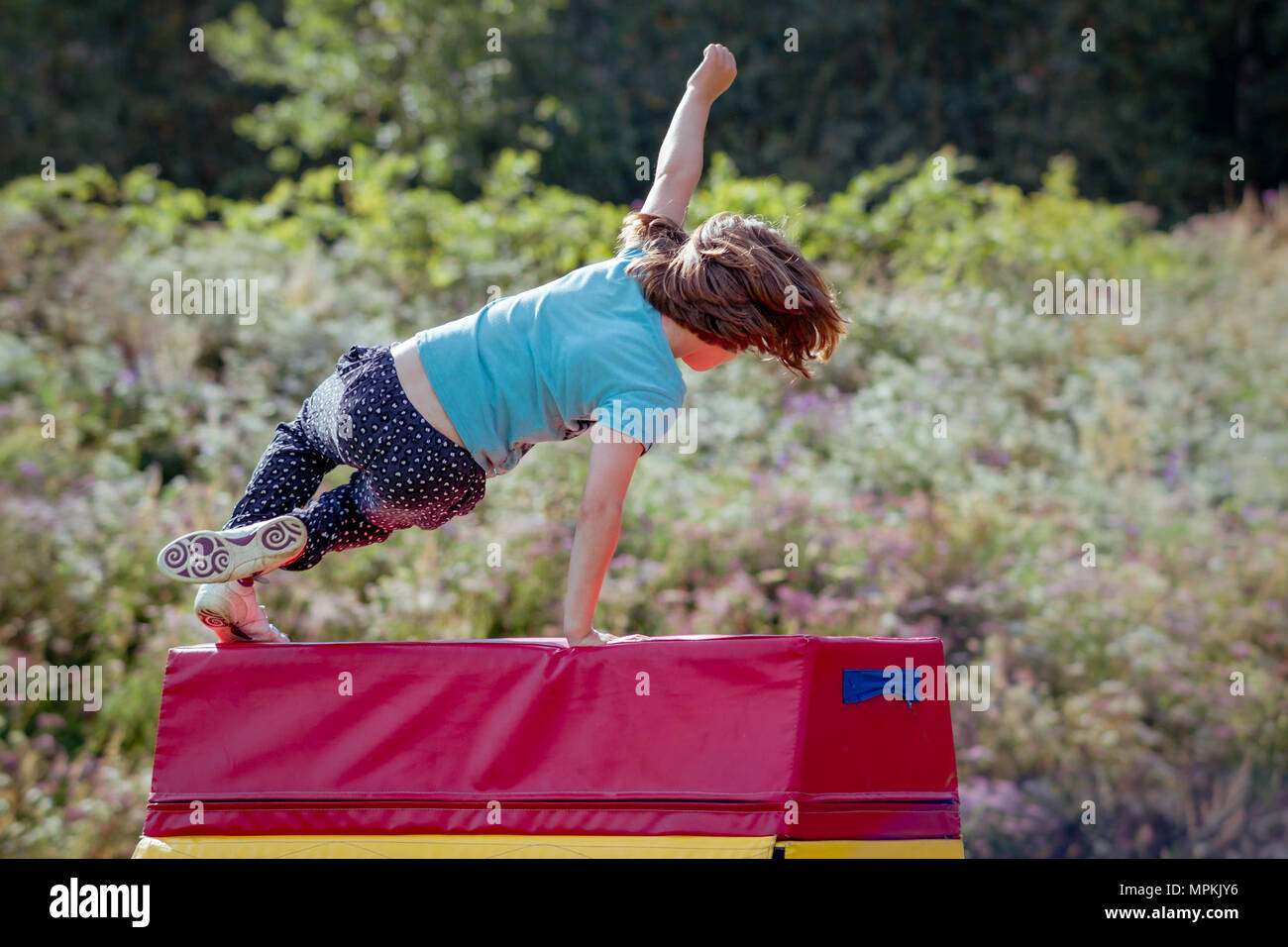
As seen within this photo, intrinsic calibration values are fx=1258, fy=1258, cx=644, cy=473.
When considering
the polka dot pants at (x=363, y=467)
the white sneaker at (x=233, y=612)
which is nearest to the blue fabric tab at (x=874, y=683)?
the polka dot pants at (x=363, y=467)

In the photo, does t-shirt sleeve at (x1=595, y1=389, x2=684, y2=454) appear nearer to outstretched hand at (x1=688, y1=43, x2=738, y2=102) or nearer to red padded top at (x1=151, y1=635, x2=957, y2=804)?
red padded top at (x1=151, y1=635, x2=957, y2=804)

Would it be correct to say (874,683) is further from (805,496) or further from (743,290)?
(805,496)

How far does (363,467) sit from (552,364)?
0.54 meters

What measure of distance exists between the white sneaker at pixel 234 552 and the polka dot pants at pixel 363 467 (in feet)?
0.29

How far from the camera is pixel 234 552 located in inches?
115

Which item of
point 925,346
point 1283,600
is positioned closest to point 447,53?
point 925,346

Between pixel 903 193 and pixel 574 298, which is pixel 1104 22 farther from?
pixel 574 298

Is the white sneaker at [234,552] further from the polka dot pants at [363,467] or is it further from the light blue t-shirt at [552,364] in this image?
the light blue t-shirt at [552,364]

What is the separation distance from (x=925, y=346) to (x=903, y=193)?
168 cm

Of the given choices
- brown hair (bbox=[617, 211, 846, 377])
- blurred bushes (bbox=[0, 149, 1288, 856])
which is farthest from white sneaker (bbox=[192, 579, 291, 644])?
blurred bushes (bbox=[0, 149, 1288, 856])

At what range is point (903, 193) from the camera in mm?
8438

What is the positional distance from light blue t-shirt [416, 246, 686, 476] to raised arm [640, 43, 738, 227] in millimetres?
282

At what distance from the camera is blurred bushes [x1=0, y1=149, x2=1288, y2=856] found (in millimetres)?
4879

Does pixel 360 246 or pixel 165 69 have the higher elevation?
pixel 165 69
